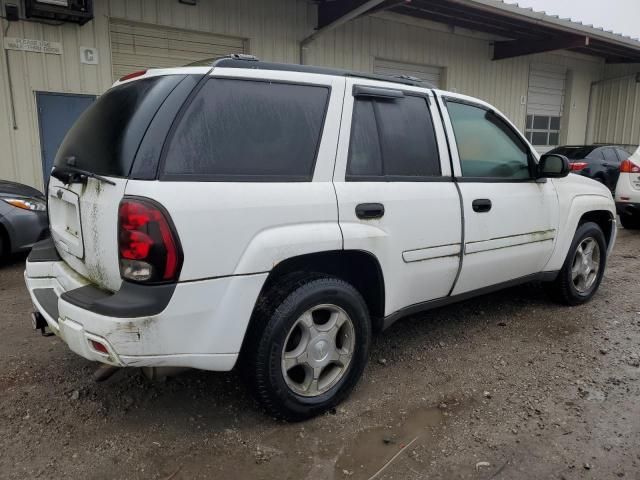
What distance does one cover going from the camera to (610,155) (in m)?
12.0

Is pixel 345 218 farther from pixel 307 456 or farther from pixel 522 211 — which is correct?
pixel 522 211

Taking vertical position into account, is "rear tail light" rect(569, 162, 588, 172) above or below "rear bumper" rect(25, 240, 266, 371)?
above

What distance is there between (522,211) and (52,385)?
135 inches

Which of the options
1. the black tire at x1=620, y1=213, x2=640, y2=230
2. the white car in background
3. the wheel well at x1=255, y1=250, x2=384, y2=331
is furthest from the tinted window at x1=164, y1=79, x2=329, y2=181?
the black tire at x1=620, y1=213, x2=640, y2=230

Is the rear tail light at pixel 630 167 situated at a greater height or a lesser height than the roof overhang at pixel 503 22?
lesser

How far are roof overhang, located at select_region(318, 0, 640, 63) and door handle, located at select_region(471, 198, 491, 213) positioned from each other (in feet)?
22.2

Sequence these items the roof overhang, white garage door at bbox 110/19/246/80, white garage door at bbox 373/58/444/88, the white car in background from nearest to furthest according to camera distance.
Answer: white garage door at bbox 110/19/246/80 < the white car in background < the roof overhang < white garage door at bbox 373/58/444/88

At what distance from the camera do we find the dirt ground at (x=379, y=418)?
2539 millimetres

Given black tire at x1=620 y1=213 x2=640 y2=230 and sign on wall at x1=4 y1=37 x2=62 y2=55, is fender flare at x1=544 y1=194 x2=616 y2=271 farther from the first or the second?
sign on wall at x1=4 y1=37 x2=62 y2=55

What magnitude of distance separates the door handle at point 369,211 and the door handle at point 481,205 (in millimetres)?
864

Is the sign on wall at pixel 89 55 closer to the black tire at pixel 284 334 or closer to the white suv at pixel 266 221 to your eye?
the white suv at pixel 266 221

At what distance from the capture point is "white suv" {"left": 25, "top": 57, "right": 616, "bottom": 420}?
233cm

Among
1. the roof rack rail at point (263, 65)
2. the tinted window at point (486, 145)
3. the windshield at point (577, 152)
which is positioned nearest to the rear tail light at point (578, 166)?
the windshield at point (577, 152)

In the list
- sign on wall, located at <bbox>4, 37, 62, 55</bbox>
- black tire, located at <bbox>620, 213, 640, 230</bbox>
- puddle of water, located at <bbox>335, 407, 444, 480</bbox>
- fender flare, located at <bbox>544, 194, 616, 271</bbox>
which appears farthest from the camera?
black tire, located at <bbox>620, 213, 640, 230</bbox>
